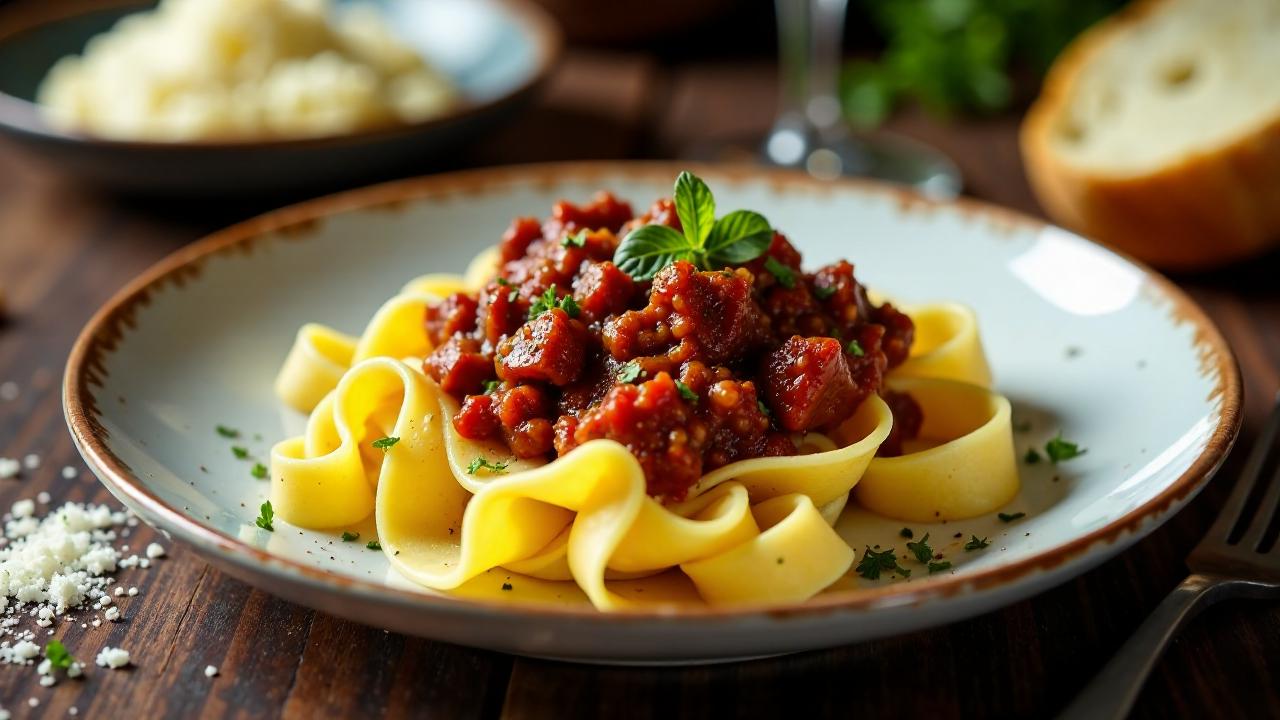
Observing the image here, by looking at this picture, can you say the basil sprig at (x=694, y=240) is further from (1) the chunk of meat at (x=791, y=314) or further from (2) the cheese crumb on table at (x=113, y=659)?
(2) the cheese crumb on table at (x=113, y=659)

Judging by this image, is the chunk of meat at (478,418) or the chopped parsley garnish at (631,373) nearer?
the chopped parsley garnish at (631,373)

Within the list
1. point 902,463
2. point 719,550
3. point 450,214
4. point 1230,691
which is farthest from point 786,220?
point 1230,691

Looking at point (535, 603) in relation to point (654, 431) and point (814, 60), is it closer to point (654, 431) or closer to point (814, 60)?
point (654, 431)

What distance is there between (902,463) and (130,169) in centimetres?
540

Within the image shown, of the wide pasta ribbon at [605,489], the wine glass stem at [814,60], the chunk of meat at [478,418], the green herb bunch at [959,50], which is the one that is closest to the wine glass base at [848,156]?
the wine glass stem at [814,60]

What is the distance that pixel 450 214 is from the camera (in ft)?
23.1

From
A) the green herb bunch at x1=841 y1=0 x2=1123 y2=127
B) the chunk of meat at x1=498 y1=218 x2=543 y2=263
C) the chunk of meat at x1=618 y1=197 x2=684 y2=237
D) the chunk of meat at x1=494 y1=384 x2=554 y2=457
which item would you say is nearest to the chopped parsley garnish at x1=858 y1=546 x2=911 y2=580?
the chunk of meat at x1=494 y1=384 x2=554 y2=457

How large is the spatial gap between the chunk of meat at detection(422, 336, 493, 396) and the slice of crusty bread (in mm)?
4476

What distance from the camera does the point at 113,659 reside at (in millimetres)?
4277

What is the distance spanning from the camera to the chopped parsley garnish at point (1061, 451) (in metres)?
5.16

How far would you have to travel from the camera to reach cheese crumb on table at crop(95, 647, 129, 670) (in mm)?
4273

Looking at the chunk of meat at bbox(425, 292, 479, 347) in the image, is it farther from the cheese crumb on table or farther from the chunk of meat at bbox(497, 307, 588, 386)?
the cheese crumb on table

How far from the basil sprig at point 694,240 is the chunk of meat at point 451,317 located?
709 mm

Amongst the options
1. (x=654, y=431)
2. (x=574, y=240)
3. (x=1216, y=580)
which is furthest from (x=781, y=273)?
(x=1216, y=580)
